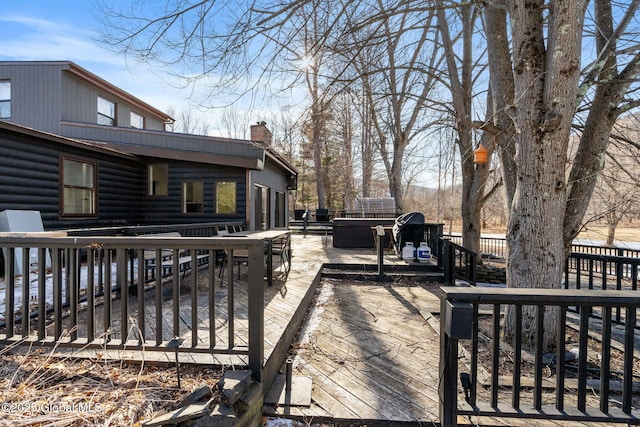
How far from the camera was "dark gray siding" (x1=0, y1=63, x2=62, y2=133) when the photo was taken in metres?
10.1

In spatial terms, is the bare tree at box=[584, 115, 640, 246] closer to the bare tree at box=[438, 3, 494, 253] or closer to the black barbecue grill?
the bare tree at box=[438, 3, 494, 253]

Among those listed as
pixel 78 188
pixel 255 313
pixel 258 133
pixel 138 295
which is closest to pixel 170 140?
pixel 78 188

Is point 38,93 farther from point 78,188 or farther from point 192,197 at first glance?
point 192,197

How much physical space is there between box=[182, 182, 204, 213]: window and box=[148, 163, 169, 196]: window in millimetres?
692

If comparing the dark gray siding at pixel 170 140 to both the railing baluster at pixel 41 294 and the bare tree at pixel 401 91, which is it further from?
the railing baluster at pixel 41 294

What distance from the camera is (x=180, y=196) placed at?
30.4 feet

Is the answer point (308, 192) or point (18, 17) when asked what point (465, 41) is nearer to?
point (18, 17)

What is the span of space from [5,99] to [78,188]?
5.83 metres

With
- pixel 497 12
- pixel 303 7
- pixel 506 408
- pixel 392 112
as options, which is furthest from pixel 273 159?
pixel 506 408

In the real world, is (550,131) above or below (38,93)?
below

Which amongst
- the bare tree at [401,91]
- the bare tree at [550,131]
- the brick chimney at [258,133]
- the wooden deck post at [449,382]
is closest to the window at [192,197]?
the brick chimney at [258,133]

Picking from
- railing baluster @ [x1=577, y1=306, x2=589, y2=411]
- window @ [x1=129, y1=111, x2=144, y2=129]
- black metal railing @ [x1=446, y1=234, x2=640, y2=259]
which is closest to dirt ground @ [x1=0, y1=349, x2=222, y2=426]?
railing baluster @ [x1=577, y1=306, x2=589, y2=411]

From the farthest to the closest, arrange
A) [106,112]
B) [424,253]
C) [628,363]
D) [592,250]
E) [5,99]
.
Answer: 1. [106,112]
2. [592,250]
3. [5,99]
4. [424,253]
5. [628,363]

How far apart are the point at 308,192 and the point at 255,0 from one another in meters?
23.9
